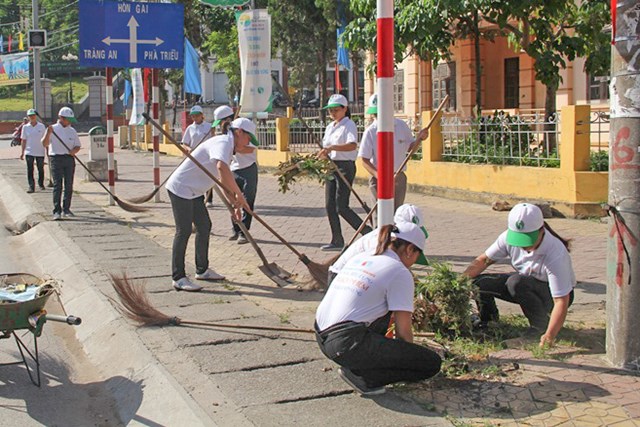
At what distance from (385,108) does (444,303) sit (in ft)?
4.48

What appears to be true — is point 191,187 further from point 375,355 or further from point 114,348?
point 375,355

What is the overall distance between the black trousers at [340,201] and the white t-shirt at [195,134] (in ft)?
12.9

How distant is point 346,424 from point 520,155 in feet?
29.6

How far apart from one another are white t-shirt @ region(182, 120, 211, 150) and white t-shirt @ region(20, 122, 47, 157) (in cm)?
441

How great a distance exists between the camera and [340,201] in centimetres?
877

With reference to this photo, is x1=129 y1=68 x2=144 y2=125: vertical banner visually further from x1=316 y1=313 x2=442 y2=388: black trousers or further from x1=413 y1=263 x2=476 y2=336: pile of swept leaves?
x1=316 y1=313 x2=442 y2=388: black trousers

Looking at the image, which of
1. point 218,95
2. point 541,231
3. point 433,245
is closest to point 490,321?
point 541,231

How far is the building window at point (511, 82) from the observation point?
21.2 meters

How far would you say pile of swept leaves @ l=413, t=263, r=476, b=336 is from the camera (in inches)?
208

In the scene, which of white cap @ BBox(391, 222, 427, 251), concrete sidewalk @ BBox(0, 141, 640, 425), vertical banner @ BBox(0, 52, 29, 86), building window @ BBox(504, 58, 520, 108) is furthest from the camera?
vertical banner @ BBox(0, 52, 29, 86)

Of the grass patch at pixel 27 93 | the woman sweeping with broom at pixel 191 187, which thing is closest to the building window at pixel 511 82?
the woman sweeping with broom at pixel 191 187

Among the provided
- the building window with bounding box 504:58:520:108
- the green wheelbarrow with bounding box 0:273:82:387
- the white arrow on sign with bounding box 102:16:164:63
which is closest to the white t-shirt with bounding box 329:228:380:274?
the green wheelbarrow with bounding box 0:273:82:387

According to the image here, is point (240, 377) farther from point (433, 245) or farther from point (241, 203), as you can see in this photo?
point (433, 245)

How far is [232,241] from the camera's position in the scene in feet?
32.2
